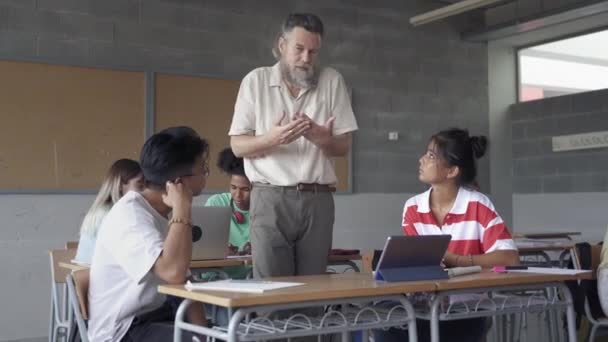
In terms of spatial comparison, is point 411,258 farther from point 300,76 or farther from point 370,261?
point 300,76

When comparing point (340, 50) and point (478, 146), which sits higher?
point (340, 50)

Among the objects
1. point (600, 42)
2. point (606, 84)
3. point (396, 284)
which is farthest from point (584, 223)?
point (396, 284)

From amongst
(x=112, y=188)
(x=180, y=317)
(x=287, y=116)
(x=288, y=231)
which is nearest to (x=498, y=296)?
(x=288, y=231)

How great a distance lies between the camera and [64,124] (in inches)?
207

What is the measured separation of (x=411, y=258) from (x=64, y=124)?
3.86 m

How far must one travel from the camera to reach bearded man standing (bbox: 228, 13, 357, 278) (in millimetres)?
2496

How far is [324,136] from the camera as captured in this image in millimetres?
2523

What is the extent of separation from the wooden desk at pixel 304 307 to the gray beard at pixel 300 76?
876mm

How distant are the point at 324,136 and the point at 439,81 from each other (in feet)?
16.6

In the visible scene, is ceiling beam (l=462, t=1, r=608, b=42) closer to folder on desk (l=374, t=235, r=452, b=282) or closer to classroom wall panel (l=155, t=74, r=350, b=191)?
classroom wall panel (l=155, t=74, r=350, b=191)

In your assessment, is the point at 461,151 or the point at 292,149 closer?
the point at 292,149

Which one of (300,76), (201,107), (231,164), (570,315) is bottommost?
(570,315)

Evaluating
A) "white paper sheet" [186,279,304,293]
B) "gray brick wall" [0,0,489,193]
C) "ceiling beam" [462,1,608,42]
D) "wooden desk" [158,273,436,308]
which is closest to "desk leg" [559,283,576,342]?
"wooden desk" [158,273,436,308]

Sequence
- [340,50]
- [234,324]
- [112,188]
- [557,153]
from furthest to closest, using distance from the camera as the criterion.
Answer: [557,153]
[340,50]
[112,188]
[234,324]
